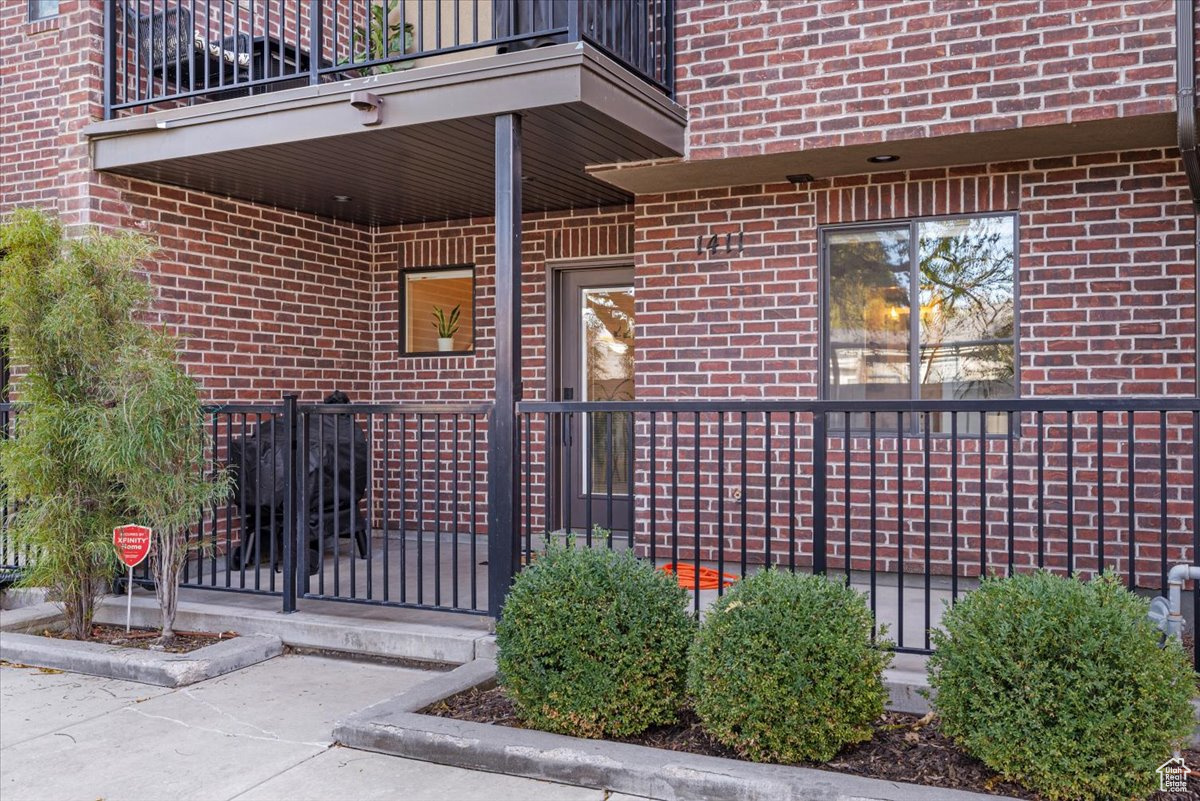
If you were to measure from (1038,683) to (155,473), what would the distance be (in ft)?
13.5

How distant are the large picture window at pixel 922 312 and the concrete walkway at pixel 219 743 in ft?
10.7

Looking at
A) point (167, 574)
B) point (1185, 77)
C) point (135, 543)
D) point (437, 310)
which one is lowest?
point (167, 574)

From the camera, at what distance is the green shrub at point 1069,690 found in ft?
9.30

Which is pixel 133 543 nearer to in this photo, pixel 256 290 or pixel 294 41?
pixel 256 290

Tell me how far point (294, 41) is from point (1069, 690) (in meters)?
6.91

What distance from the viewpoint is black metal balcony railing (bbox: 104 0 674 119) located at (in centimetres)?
545

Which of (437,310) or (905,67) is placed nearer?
(905,67)

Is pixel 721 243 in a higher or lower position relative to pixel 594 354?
higher

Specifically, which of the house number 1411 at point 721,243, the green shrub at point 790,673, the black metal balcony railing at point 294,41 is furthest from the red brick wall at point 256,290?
the green shrub at point 790,673

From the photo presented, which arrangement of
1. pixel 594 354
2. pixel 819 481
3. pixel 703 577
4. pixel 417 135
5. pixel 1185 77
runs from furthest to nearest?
pixel 594 354
pixel 703 577
pixel 417 135
pixel 1185 77
pixel 819 481

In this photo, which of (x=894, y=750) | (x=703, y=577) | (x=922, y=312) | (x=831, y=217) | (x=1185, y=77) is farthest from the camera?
(x=703, y=577)

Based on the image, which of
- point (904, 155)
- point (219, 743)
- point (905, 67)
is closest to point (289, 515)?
point (219, 743)

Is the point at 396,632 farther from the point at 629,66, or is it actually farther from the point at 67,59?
the point at 67,59

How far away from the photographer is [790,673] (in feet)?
10.4
